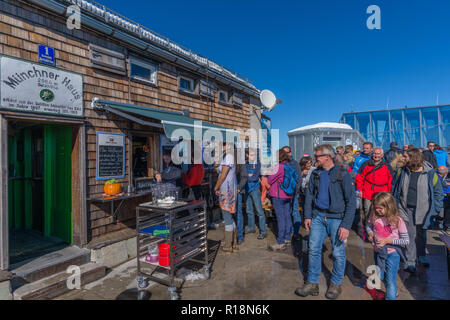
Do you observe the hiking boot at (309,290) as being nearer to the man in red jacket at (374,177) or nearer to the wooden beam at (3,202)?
the man in red jacket at (374,177)

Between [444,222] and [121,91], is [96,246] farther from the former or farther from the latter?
[444,222]

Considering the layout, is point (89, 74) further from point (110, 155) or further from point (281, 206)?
point (281, 206)

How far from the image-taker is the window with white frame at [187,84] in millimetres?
7336

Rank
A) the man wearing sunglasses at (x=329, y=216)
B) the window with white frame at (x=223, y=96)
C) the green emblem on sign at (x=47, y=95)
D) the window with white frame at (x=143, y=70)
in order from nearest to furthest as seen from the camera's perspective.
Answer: the man wearing sunglasses at (x=329, y=216), the green emblem on sign at (x=47, y=95), the window with white frame at (x=143, y=70), the window with white frame at (x=223, y=96)

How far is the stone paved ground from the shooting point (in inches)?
133

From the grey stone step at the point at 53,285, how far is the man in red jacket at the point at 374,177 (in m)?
5.03

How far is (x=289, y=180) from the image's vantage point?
5082 mm

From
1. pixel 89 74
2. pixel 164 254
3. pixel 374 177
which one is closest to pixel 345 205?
pixel 374 177

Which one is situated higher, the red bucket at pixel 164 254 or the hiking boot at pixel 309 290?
the red bucket at pixel 164 254

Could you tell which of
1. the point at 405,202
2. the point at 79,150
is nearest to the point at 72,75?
the point at 79,150

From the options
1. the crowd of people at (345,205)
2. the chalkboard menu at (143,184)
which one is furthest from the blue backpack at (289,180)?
the chalkboard menu at (143,184)

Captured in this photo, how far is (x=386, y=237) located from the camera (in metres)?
3.05

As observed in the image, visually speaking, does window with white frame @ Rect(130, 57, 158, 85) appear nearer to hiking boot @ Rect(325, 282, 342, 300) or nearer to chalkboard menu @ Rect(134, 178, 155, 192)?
chalkboard menu @ Rect(134, 178, 155, 192)

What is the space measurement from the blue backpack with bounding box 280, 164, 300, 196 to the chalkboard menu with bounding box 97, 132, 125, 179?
347 centimetres
